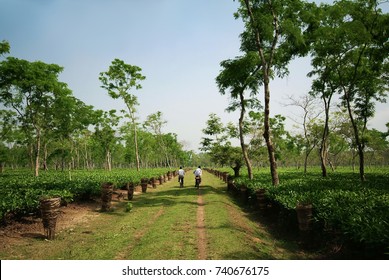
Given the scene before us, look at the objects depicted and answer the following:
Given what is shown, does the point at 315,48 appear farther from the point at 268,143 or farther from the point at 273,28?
the point at 268,143

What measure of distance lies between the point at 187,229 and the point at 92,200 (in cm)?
882

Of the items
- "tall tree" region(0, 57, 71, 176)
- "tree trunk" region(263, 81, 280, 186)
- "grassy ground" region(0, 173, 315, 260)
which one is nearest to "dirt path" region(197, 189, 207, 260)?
"grassy ground" region(0, 173, 315, 260)

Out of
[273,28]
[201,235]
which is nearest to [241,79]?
[273,28]

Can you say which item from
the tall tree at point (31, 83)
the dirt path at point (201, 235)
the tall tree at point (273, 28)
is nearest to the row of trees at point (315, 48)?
the tall tree at point (273, 28)

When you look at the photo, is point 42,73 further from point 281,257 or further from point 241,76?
point 281,257

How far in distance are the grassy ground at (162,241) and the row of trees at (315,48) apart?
21.8 feet

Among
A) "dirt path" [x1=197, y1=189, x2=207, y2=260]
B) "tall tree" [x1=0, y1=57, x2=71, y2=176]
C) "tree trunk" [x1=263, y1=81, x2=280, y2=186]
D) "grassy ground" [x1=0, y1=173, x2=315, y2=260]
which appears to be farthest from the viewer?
"tall tree" [x1=0, y1=57, x2=71, y2=176]

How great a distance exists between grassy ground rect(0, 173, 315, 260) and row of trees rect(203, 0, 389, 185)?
6.64 m

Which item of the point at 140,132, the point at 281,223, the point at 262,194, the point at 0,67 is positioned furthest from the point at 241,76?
the point at 140,132

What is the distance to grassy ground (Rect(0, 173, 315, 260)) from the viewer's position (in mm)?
7180

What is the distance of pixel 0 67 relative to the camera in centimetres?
2427

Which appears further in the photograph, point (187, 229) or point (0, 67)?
point (0, 67)

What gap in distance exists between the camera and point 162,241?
8.03m

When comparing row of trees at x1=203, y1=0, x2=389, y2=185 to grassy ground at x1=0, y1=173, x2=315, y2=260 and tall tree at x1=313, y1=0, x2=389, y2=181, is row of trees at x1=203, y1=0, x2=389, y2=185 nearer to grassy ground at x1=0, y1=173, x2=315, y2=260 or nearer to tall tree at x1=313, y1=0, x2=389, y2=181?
tall tree at x1=313, y1=0, x2=389, y2=181
